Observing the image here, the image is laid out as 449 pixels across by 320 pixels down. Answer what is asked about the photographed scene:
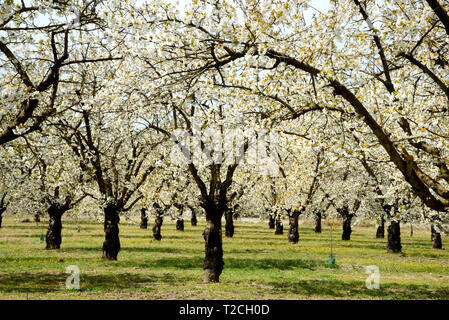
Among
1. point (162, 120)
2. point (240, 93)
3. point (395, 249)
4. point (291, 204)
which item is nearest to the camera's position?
point (240, 93)

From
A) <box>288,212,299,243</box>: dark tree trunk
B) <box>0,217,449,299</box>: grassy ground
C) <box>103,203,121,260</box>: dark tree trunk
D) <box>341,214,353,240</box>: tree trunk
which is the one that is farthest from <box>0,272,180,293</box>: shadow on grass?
<box>341,214,353,240</box>: tree trunk

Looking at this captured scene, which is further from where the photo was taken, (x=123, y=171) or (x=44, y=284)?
(x=123, y=171)

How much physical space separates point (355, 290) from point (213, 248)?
6.04 m

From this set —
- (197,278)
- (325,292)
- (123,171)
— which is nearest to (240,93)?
(325,292)

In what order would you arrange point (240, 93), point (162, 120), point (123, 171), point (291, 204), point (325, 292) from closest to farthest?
point (240, 93) < point (325, 292) < point (162, 120) < point (123, 171) < point (291, 204)

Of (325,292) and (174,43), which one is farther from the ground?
(174,43)

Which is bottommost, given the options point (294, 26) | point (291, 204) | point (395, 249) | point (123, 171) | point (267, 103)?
point (395, 249)

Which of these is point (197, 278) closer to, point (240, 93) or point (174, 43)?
point (240, 93)

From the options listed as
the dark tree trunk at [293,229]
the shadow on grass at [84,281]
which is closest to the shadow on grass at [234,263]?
the shadow on grass at [84,281]

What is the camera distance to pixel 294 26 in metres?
10.4

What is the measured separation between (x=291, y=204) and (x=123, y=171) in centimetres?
1900

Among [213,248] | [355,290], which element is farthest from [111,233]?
[355,290]

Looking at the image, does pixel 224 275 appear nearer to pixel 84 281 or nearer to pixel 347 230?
pixel 84 281

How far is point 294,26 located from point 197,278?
41.9 ft
